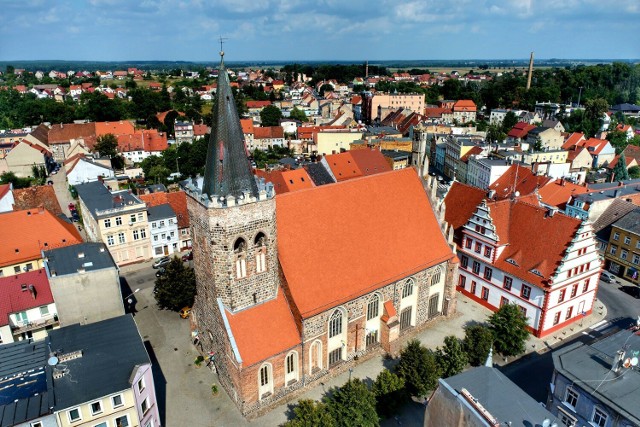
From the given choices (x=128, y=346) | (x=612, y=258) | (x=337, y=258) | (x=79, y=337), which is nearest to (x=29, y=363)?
(x=79, y=337)

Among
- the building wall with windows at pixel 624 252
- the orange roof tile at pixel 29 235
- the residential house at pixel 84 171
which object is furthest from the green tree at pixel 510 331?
the residential house at pixel 84 171

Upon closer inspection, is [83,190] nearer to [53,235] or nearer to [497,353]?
[53,235]

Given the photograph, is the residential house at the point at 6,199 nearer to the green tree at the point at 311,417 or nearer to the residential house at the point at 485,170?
the green tree at the point at 311,417

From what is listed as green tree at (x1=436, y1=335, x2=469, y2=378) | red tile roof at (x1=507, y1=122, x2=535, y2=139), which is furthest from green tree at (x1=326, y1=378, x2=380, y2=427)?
red tile roof at (x1=507, y1=122, x2=535, y2=139)

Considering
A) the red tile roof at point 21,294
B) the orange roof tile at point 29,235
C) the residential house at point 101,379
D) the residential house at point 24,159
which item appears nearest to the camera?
the residential house at point 101,379

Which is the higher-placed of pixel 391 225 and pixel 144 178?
pixel 391 225

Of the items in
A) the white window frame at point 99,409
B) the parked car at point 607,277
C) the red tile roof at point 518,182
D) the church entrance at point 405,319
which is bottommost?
the parked car at point 607,277

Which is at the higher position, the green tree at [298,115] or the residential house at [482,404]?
the green tree at [298,115]
